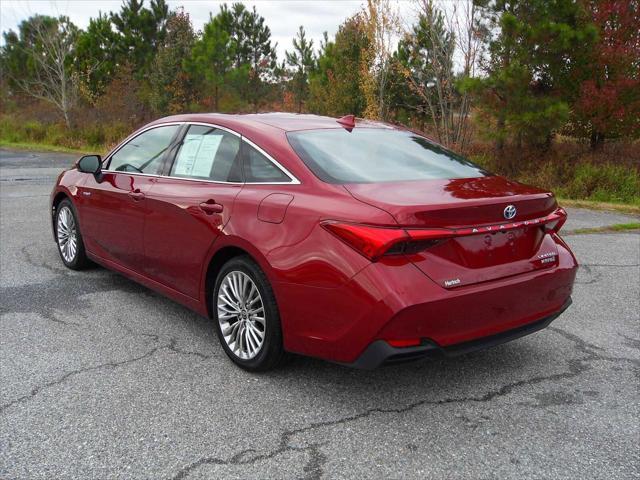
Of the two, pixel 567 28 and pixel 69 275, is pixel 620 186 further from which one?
pixel 69 275

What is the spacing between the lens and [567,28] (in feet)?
42.6

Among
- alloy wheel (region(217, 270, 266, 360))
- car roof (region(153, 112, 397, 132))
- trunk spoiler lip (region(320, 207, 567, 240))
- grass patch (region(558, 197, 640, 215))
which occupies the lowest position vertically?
grass patch (region(558, 197, 640, 215))

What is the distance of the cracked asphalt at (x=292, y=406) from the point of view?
8.52 feet

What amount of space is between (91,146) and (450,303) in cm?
2719

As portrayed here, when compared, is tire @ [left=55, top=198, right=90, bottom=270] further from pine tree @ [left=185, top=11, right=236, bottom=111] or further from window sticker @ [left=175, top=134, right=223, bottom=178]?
pine tree @ [left=185, top=11, right=236, bottom=111]

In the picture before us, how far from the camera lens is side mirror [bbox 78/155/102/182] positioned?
5.10 m

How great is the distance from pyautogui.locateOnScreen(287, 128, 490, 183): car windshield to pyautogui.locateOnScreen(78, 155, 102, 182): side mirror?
2271mm

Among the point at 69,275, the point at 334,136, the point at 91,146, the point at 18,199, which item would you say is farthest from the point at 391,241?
the point at 91,146

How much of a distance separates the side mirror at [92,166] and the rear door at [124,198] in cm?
6

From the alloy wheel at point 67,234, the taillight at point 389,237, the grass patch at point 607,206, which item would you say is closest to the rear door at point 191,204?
the taillight at point 389,237

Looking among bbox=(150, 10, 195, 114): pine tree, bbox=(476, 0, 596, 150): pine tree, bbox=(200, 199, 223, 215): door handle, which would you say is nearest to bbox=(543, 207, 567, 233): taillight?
bbox=(200, 199, 223, 215): door handle

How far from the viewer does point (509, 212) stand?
3084 mm

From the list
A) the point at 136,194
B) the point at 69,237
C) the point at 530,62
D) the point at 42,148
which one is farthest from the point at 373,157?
the point at 42,148

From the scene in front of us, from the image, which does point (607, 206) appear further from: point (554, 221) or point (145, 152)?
point (145, 152)
